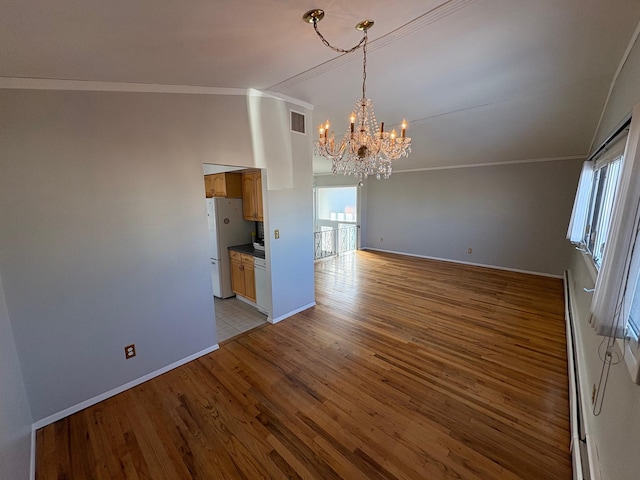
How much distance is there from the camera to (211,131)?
250cm

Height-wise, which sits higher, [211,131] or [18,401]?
[211,131]

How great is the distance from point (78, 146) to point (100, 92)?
0.44 m

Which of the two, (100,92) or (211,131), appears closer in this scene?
(100,92)

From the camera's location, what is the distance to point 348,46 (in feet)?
6.25

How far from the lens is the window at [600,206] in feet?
7.64

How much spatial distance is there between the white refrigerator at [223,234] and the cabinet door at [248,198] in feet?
0.32

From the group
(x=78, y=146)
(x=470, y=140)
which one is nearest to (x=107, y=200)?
(x=78, y=146)

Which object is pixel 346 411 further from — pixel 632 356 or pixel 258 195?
pixel 258 195

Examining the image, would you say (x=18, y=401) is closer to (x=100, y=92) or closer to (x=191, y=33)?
(x=100, y=92)

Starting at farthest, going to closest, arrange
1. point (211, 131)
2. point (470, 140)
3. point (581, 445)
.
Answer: point (470, 140)
point (211, 131)
point (581, 445)

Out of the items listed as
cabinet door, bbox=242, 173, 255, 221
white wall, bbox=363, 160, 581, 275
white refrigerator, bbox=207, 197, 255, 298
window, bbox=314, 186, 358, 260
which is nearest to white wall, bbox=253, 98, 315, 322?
cabinet door, bbox=242, 173, 255, 221

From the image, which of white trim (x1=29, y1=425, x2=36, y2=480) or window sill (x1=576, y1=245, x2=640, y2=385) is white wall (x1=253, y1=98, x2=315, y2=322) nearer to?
white trim (x1=29, y1=425, x2=36, y2=480)

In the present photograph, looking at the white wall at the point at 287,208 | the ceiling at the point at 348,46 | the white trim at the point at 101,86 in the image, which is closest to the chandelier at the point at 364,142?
the ceiling at the point at 348,46

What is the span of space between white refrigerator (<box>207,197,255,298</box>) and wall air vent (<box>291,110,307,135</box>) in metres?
1.62
